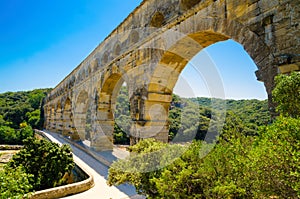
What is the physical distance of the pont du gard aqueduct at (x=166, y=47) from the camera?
10.0 ft

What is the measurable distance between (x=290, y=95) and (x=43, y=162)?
6629mm

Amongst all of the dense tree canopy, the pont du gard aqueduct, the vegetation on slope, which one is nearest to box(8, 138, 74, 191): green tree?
the pont du gard aqueduct

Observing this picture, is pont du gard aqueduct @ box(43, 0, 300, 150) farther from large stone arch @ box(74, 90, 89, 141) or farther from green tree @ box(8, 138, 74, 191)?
green tree @ box(8, 138, 74, 191)

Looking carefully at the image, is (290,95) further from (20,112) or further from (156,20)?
(20,112)

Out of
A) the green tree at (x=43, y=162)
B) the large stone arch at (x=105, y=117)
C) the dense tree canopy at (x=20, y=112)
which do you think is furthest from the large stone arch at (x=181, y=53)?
the dense tree canopy at (x=20, y=112)

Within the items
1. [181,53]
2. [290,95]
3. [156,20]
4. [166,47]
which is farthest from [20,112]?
[290,95]

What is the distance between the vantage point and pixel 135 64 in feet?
22.0

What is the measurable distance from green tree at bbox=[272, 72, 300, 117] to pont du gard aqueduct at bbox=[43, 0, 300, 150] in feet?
3.37

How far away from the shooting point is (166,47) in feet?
17.5

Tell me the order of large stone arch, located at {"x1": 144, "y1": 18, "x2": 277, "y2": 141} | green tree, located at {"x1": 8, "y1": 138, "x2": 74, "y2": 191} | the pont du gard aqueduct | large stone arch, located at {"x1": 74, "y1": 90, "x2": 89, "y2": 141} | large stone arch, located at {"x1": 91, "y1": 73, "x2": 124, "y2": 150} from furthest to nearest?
large stone arch, located at {"x1": 74, "y1": 90, "x2": 89, "y2": 141}
large stone arch, located at {"x1": 91, "y1": 73, "x2": 124, "y2": 150}
green tree, located at {"x1": 8, "y1": 138, "x2": 74, "y2": 191}
large stone arch, located at {"x1": 144, "y1": 18, "x2": 277, "y2": 141}
the pont du gard aqueduct

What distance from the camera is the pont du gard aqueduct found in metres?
3.05

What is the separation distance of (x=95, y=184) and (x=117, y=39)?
18.0 feet

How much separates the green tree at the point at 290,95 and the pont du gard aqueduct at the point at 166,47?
1029mm

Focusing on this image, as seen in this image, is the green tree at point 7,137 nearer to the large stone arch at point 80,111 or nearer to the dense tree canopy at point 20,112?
the dense tree canopy at point 20,112
